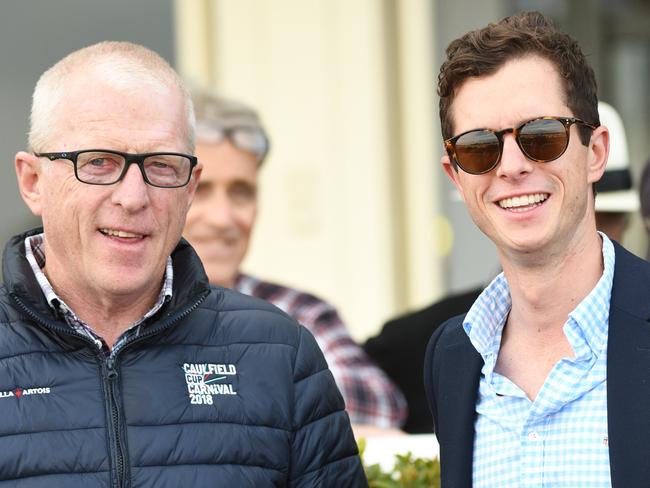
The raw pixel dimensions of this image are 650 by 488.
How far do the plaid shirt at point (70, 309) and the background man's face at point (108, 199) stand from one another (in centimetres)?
6

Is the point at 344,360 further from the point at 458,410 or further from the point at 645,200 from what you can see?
the point at 458,410

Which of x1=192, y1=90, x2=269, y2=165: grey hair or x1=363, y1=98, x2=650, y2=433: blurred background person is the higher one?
x1=192, y1=90, x2=269, y2=165: grey hair

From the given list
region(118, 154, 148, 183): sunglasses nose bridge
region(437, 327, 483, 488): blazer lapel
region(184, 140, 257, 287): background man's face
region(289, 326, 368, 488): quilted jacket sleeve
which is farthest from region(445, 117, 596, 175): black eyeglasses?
region(184, 140, 257, 287): background man's face

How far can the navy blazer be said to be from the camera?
8.59 feet

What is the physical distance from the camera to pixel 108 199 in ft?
9.29

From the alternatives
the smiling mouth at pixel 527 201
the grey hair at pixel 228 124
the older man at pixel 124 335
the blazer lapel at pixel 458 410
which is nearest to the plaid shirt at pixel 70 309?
the older man at pixel 124 335

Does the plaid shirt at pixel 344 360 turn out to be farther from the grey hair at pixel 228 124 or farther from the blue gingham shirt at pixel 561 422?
the blue gingham shirt at pixel 561 422

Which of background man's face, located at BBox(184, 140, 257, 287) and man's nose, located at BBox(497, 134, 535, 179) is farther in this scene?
background man's face, located at BBox(184, 140, 257, 287)

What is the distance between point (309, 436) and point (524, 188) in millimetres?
756

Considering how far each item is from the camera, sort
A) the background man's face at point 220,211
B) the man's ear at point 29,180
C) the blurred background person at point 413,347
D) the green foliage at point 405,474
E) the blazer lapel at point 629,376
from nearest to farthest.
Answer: the blazer lapel at point 629,376
the man's ear at point 29,180
the green foliage at point 405,474
the background man's face at point 220,211
the blurred background person at point 413,347

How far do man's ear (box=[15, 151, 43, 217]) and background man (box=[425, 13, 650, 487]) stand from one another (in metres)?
0.95

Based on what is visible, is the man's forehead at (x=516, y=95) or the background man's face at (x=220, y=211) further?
the background man's face at (x=220, y=211)

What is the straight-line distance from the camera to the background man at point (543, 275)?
2711 millimetres

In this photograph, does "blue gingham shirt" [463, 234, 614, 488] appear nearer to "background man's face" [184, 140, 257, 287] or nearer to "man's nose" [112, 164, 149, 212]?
"man's nose" [112, 164, 149, 212]
